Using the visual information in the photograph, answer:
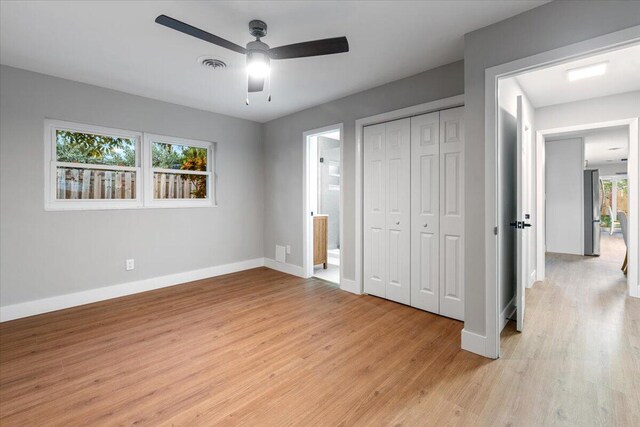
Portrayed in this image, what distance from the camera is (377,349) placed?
2.38 meters

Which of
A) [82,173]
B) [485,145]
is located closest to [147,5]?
[82,173]

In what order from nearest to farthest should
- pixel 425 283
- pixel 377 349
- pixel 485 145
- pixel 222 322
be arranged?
pixel 485 145
pixel 377 349
pixel 222 322
pixel 425 283

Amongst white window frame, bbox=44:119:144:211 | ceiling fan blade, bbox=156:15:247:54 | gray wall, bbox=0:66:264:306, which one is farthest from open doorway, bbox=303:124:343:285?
white window frame, bbox=44:119:144:211

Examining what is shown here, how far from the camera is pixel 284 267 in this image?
4832mm

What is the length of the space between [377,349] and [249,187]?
3489mm

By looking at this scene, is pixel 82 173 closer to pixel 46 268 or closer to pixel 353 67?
pixel 46 268

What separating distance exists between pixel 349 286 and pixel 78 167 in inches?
140

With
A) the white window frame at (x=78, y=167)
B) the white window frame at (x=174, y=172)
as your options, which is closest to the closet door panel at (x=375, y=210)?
the white window frame at (x=174, y=172)

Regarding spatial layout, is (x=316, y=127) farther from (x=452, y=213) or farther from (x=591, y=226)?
(x=591, y=226)

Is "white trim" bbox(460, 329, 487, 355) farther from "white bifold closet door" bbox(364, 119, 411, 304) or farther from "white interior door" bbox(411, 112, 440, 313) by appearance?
"white bifold closet door" bbox(364, 119, 411, 304)

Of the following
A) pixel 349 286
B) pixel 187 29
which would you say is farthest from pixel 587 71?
pixel 187 29

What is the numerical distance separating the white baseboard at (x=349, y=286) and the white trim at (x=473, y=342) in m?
1.53

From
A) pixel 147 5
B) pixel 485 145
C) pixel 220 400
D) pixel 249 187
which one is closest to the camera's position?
pixel 220 400

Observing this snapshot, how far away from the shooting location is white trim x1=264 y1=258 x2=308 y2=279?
4.58 meters
